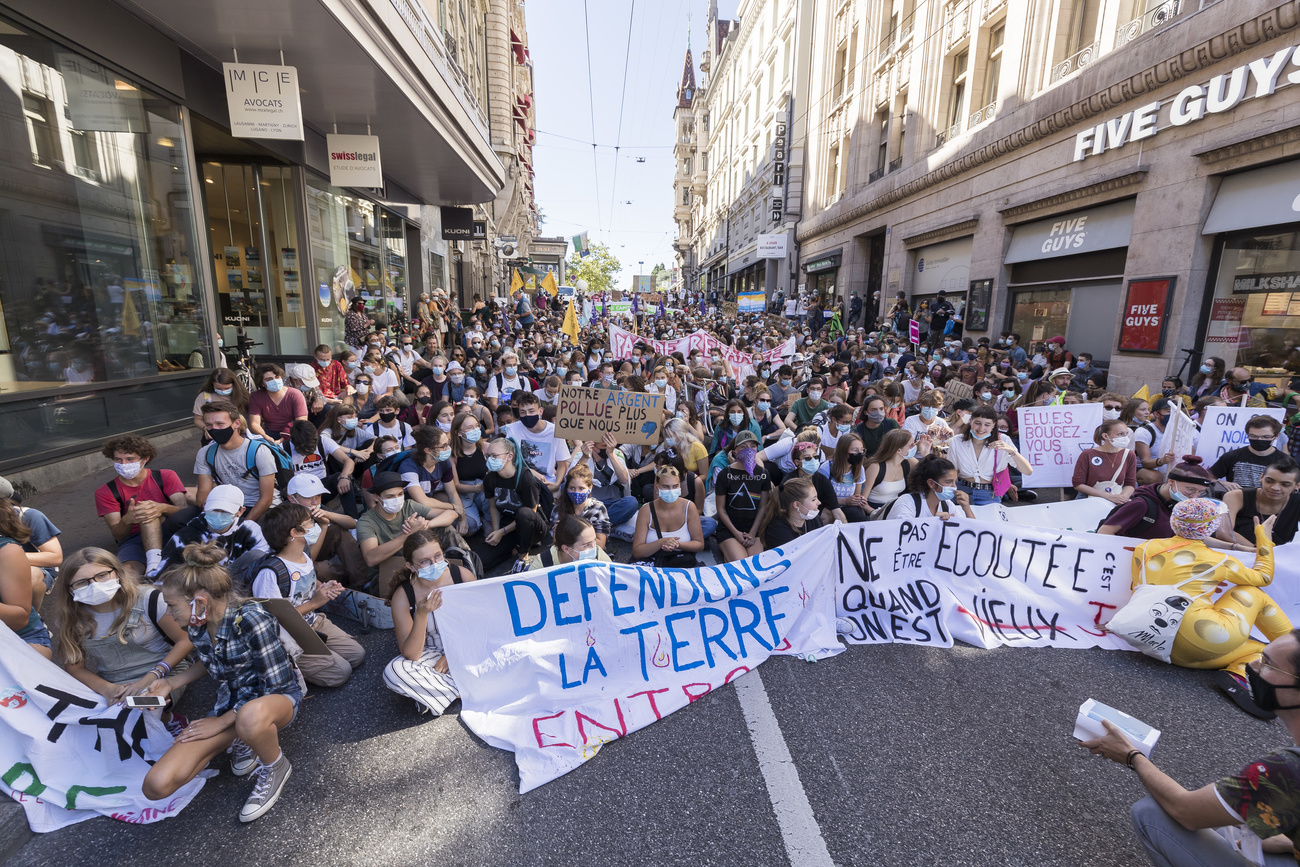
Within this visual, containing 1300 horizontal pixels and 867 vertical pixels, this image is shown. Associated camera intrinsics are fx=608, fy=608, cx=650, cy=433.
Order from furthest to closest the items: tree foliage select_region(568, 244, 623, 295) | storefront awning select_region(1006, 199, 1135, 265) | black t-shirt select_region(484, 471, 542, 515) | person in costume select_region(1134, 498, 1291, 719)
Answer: tree foliage select_region(568, 244, 623, 295)
storefront awning select_region(1006, 199, 1135, 265)
black t-shirt select_region(484, 471, 542, 515)
person in costume select_region(1134, 498, 1291, 719)

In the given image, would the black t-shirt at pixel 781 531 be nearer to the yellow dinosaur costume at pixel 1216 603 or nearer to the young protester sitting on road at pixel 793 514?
the young protester sitting on road at pixel 793 514

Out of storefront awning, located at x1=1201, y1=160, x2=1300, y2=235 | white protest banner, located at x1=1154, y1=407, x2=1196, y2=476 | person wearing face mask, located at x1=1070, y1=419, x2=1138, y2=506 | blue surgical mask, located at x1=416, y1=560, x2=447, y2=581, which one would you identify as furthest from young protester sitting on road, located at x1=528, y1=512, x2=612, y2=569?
storefront awning, located at x1=1201, y1=160, x2=1300, y2=235

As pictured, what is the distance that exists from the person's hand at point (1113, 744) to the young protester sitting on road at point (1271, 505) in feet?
11.3

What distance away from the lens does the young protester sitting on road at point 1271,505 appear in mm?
4727

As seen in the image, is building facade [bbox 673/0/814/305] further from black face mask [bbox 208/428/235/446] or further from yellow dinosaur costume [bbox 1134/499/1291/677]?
black face mask [bbox 208/428/235/446]

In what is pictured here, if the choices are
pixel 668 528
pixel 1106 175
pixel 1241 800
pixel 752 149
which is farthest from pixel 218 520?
pixel 752 149

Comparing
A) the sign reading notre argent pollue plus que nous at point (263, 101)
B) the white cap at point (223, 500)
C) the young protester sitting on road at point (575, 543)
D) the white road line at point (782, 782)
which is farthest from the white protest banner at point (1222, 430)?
the sign reading notre argent pollue plus que nous at point (263, 101)

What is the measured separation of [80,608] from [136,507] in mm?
1604

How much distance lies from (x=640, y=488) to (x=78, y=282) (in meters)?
7.78

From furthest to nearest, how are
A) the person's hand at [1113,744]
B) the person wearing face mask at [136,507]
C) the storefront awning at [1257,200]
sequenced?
the storefront awning at [1257,200]
the person wearing face mask at [136,507]
the person's hand at [1113,744]

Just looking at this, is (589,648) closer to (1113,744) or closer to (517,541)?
(517,541)

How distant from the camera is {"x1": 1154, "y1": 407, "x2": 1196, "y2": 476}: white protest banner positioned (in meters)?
6.81

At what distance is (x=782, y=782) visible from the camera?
3.03m

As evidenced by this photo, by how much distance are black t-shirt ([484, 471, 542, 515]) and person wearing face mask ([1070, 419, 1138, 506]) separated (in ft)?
18.5
